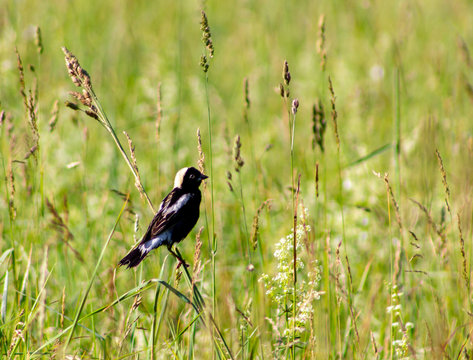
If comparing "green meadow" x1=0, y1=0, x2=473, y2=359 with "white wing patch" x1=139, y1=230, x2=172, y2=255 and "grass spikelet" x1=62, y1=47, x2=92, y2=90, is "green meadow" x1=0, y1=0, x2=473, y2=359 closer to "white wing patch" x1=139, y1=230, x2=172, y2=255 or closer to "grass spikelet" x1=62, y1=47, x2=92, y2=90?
"grass spikelet" x1=62, y1=47, x2=92, y2=90

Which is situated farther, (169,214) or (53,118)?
(53,118)

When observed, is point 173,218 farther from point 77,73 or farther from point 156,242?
point 77,73

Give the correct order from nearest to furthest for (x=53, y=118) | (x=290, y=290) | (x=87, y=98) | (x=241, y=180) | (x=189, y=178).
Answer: (x=87, y=98)
(x=290, y=290)
(x=189, y=178)
(x=53, y=118)
(x=241, y=180)

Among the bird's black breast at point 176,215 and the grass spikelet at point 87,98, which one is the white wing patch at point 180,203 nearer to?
the bird's black breast at point 176,215

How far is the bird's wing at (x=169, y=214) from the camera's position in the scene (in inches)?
96.3

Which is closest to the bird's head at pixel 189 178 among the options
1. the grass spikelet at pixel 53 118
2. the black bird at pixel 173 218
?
the black bird at pixel 173 218

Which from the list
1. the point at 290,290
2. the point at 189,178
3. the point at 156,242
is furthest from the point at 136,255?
the point at 290,290

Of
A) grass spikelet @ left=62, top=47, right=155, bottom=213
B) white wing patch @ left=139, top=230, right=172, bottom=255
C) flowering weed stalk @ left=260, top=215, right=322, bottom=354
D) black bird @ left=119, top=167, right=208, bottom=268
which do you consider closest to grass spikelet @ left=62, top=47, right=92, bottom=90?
grass spikelet @ left=62, top=47, right=155, bottom=213

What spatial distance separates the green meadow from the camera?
8.02 feet

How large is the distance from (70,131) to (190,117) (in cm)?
123

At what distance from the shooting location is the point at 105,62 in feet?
23.3

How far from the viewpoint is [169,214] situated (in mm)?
2535

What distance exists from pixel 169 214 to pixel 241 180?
9.41 ft

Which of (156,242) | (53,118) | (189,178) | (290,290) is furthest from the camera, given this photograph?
(53,118)
